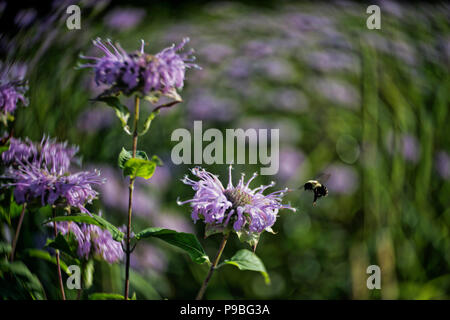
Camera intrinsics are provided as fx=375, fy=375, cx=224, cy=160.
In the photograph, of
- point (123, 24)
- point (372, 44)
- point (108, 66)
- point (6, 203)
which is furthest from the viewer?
point (372, 44)

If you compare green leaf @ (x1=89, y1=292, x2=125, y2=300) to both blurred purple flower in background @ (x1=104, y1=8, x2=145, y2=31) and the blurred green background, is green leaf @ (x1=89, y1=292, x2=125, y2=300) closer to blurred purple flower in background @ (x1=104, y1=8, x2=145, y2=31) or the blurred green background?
the blurred green background

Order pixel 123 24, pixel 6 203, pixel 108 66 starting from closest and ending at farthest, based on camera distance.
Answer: pixel 108 66 → pixel 6 203 → pixel 123 24

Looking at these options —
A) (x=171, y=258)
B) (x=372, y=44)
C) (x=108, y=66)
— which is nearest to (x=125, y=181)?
(x=171, y=258)

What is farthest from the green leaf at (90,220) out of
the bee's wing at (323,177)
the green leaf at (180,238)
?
the bee's wing at (323,177)

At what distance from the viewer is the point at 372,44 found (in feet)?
2.14

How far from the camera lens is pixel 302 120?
697mm

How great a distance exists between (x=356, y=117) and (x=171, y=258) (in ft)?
1.32

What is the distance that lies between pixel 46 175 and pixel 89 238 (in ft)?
0.28

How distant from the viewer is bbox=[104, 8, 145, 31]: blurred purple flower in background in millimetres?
547

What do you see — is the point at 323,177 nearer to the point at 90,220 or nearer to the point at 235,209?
the point at 235,209

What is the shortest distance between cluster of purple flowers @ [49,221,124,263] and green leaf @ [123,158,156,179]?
0.46ft

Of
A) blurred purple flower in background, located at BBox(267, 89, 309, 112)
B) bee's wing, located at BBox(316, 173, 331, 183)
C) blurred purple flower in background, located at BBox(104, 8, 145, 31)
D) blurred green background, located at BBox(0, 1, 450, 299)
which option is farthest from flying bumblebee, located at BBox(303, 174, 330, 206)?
blurred purple flower in background, located at BBox(104, 8, 145, 31)

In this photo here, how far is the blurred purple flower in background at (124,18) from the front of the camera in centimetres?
55
